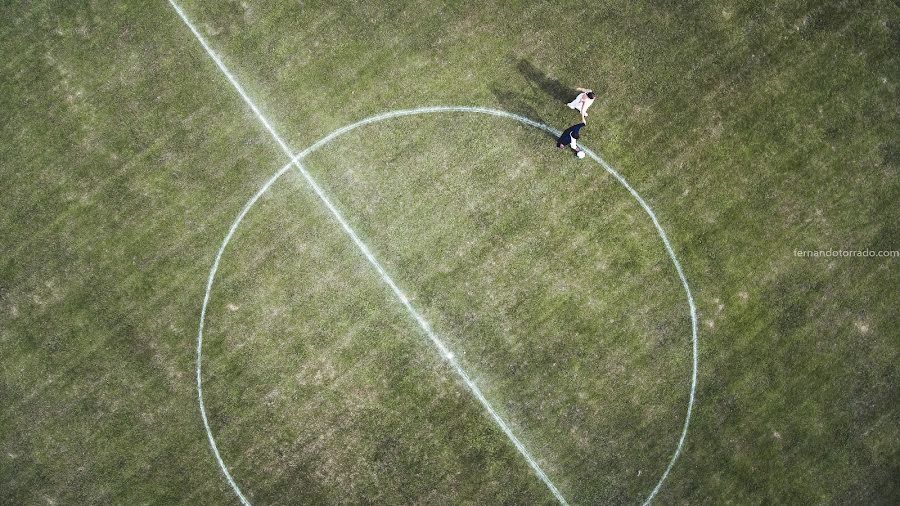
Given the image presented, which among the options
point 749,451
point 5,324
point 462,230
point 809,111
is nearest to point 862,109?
point 809,111

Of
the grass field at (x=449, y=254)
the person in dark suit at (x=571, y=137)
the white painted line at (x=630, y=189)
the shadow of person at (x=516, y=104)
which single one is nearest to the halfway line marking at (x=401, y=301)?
the grass field at (x=449, y=254)

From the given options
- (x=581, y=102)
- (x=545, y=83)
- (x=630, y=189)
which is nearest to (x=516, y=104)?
(x=545, y=83)

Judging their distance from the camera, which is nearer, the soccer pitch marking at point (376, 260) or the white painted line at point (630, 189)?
the soccer pitch marking at point (376, 260)

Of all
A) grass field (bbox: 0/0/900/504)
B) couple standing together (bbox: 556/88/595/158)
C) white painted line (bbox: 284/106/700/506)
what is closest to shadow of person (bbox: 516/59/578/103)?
grass field (bbox: 0/0/900/504)

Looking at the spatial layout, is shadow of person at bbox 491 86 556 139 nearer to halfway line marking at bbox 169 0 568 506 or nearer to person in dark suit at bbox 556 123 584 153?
person in dark suit at bbox 556 123 584 153

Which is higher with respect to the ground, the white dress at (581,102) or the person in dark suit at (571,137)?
the white dress at (581,102)

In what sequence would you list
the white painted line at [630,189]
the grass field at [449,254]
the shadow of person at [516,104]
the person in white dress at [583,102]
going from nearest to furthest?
the person in white dress at [583,102] < the grass field at [449,254] < the white painted line at [630,189] < the shadow of person at [516,104]

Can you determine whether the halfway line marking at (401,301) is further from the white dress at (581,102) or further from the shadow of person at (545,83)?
the white dress at (581,102)

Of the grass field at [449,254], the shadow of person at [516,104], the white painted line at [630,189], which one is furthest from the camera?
the shadow of person at [516,104]

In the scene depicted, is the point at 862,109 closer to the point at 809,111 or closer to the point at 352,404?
the point at 809,111
